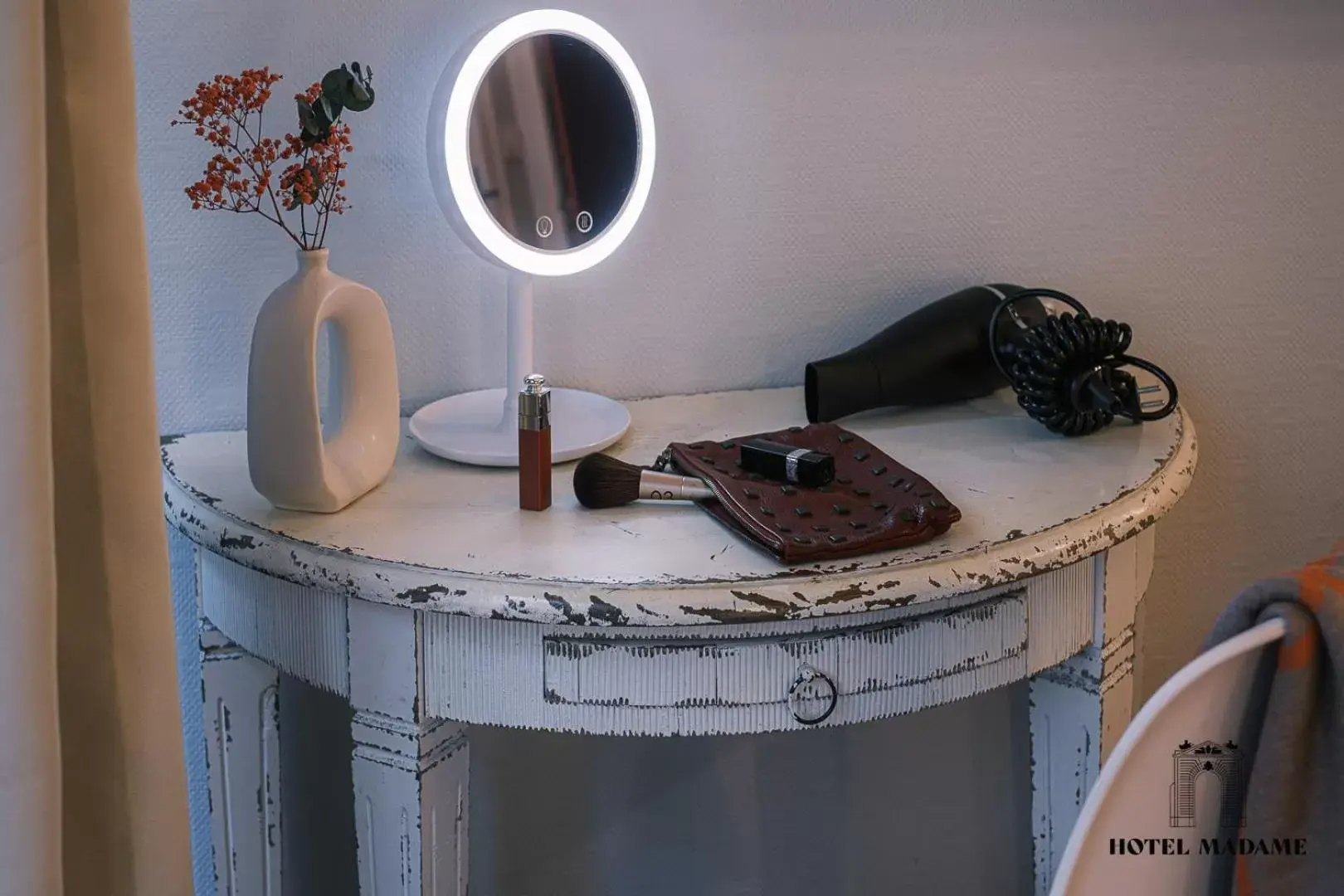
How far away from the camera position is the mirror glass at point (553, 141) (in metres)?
0.96

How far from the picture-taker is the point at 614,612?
2.51ft

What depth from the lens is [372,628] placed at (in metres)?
0.82

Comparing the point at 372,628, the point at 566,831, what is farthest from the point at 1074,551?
the point at 566,831

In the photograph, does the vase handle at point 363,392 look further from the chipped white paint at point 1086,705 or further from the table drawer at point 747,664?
the chipped white paint at point 1086,705

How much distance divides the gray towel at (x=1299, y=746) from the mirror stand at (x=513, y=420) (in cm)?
53

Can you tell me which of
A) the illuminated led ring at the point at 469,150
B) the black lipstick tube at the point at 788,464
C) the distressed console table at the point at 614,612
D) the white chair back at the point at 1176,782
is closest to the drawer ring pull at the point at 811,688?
the distressed console table at the point at 614,612

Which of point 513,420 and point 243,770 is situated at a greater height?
point 513,420

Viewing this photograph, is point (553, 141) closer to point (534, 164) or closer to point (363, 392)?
point (534, 164)

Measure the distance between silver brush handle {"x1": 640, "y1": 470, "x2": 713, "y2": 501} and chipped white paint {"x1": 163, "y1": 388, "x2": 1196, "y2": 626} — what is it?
0.01 meters

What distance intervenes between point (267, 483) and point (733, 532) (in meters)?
0.30

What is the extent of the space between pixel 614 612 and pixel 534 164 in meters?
0.36

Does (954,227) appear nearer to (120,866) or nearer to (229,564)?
(229,564)

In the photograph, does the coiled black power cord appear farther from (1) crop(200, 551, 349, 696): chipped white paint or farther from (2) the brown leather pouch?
(1) crop(200, 551, 349, 696): chipped white paint

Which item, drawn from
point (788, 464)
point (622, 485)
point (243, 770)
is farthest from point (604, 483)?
point (243, 770)
